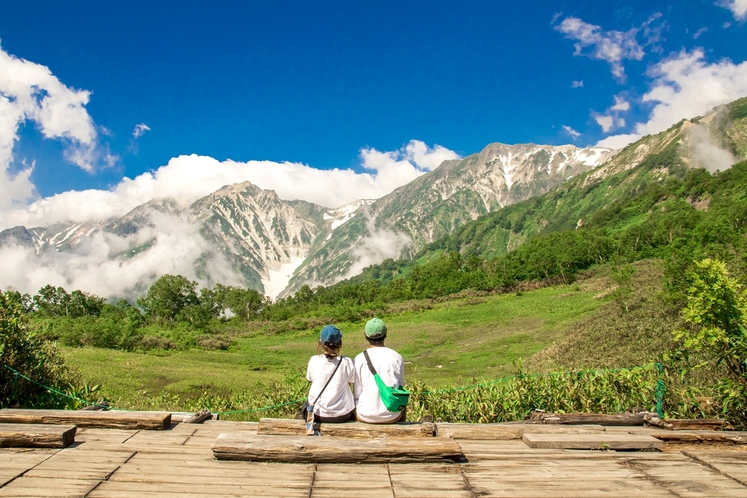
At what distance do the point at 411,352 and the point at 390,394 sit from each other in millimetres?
37823

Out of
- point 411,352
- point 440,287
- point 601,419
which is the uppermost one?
point 440,287

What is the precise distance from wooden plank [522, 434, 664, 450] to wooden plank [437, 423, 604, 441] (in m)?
0.53

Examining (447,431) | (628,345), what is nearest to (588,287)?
(628,345)

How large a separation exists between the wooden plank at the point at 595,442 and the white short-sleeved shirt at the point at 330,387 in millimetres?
2903

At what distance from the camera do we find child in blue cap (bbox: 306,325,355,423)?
7.27m

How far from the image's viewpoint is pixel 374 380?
23.9 ft

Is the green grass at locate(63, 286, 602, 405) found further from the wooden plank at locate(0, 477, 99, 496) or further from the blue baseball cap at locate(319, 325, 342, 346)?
the wooden plank at locate(0, 477, 99, 496)

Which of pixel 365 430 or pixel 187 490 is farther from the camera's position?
pixel 365 430

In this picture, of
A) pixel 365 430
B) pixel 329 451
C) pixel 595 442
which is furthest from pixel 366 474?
→ pixel 595 442

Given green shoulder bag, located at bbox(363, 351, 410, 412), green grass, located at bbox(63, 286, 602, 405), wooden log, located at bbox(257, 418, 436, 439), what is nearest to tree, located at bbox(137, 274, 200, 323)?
green grass, located at bbox(63, 286, 602, 405)

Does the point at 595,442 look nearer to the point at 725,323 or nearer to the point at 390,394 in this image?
the point at 390,394

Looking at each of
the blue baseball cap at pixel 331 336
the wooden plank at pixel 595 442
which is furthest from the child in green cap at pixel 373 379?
the wooden plank at pixel 595 442

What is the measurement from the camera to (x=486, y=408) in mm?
11273

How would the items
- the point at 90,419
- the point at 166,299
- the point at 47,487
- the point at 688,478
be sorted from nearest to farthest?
the point at 47,487
the point at 688,478
the point at 90,419
the point at 166,299
